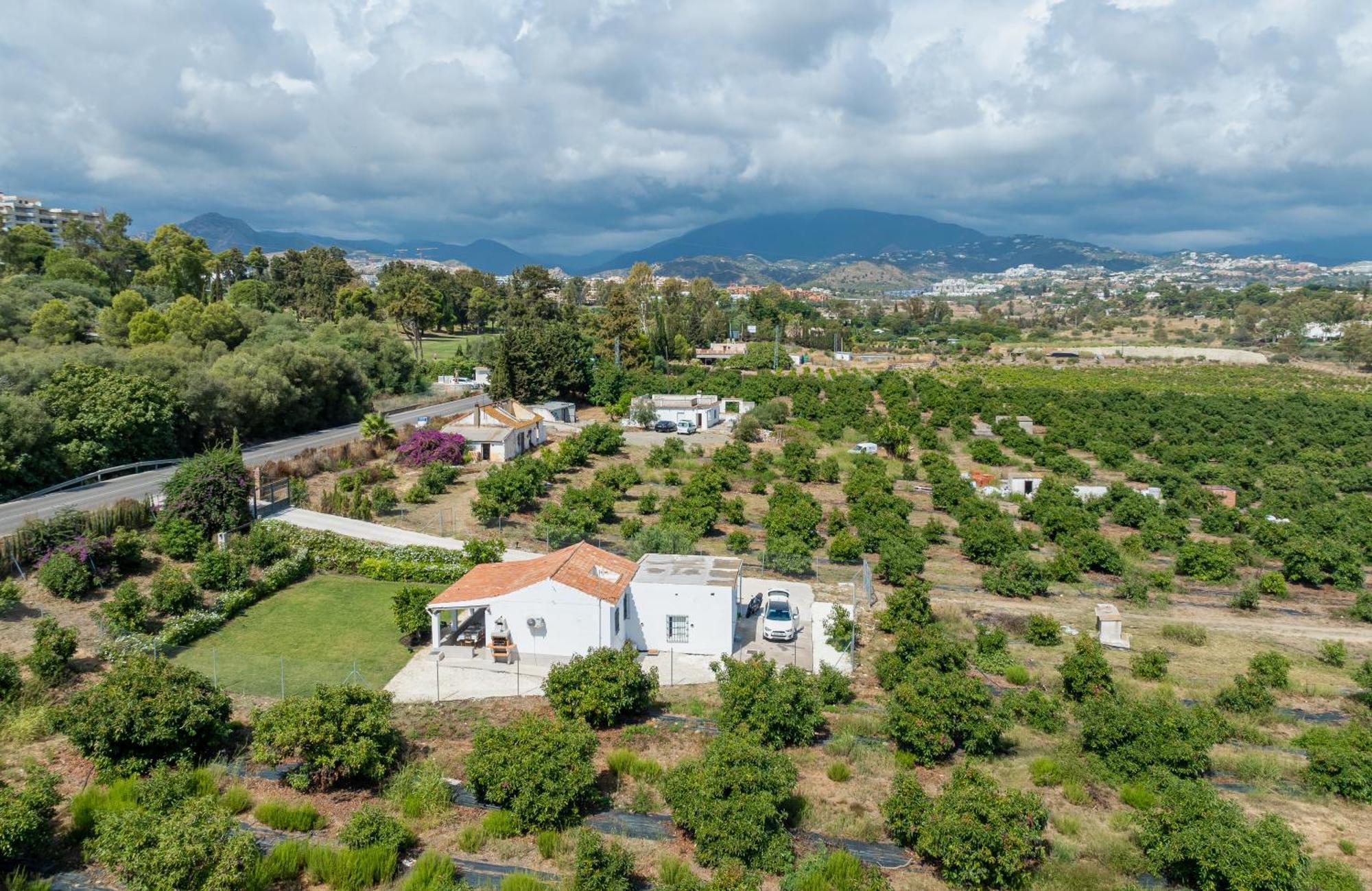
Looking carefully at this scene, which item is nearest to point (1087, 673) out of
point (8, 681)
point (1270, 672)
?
point (1270, 672)

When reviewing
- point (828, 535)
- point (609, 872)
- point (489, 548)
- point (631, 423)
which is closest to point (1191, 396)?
point (631, 423)

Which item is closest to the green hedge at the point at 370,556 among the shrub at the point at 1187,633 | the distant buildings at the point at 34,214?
the shrub at the point at 1187,633

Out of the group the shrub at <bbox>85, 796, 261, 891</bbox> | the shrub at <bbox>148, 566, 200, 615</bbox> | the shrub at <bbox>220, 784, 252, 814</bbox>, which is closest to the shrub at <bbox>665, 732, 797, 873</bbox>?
the shrub at <bbox>85, 796, 261, 891</bbox>

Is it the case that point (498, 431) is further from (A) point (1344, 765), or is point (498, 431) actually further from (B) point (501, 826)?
(A) point (1344, 765)

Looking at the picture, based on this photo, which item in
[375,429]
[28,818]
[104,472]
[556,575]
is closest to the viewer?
[28,818]

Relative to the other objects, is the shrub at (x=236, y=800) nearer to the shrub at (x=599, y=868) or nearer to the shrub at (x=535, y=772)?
the shrub at (x=535, y=772)

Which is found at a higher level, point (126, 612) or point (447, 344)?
point (447, 344)

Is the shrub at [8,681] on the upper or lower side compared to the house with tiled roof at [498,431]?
lower
